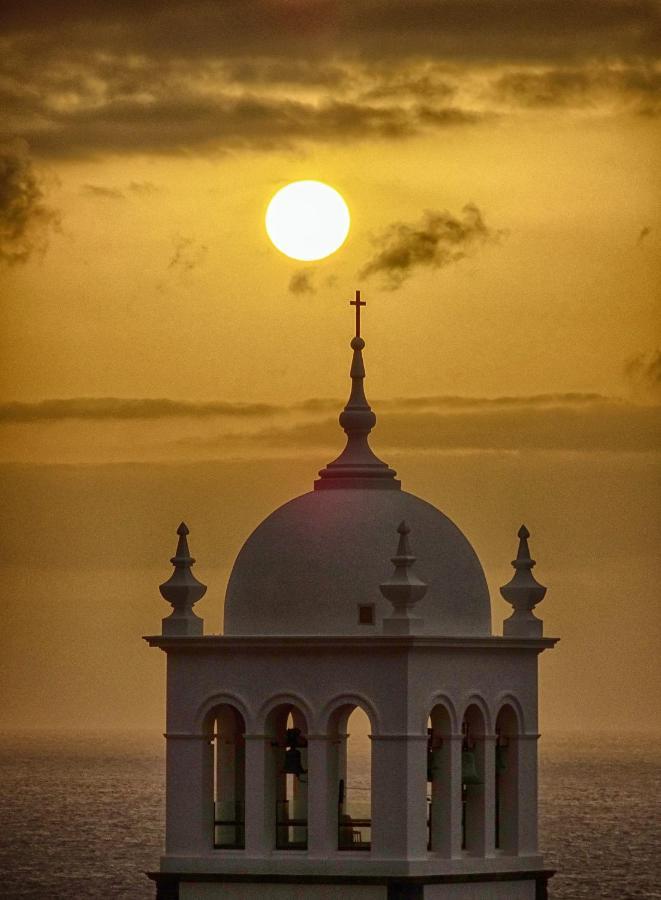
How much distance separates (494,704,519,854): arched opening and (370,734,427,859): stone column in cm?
294

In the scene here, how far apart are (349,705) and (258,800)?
223 centimetres

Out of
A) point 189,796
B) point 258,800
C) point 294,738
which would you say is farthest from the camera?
point 189,796

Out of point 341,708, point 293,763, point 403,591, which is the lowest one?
point 293,763

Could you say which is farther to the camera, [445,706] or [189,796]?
[189,796]

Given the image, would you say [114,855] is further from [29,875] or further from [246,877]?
[246,877]

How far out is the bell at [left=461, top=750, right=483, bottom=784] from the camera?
65812mm

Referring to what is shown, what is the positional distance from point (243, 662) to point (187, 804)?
8.91ft

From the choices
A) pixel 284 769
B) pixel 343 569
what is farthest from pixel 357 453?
pixel 284 769

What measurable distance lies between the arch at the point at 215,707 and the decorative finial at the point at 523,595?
209 inches

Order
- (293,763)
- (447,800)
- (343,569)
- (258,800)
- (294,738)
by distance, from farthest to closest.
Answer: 1. (294,738)
2. (293,763)
3. (447,800)
4. (258,800)
5. (343,569)

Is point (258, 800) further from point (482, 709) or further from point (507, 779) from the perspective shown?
point (507, 779)

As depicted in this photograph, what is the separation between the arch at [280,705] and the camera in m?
64.5

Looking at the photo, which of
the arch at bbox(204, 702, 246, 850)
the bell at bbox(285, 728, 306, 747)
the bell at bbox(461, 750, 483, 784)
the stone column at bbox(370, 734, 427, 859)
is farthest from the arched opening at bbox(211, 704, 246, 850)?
the bell at bbox(461, 750, 483, 784)

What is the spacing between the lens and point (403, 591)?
2478 inches
